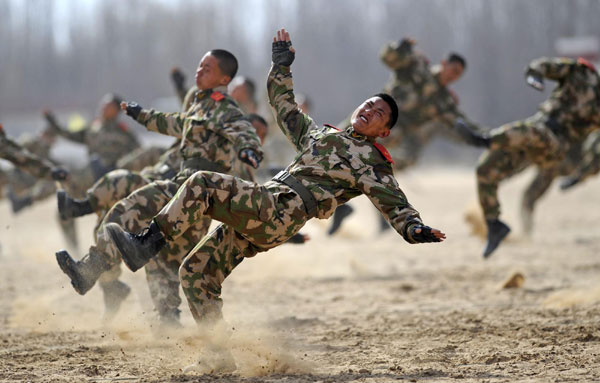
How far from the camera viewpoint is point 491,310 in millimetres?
7449

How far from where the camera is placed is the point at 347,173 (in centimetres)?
522

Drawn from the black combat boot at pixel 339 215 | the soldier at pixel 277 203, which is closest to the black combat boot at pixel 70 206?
the soldier at pixel 277 203

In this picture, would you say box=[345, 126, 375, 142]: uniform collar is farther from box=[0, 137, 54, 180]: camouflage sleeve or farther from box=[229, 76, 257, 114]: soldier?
box=[229, 76, 257, 114]: soldier

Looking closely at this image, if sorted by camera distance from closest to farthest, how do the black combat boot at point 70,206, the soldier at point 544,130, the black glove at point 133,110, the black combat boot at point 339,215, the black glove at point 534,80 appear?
the black glove at point 133,110 → the black combat boot at point 70,206 → the black glove at point 534,80 → the soldier at point 544,130 → the black combat boot at point 339,215

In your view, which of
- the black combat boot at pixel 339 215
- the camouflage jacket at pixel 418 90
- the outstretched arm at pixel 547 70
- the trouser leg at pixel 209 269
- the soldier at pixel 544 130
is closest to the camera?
the trouser leg at pixel 209 269

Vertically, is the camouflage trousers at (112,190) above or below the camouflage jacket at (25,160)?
below

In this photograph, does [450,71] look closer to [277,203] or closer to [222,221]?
[277,203]

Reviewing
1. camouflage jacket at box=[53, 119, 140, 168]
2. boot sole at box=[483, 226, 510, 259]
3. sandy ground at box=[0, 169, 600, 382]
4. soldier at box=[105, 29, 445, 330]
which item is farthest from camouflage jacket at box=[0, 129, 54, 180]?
boot sole at box=[483, 226, 510, 259]

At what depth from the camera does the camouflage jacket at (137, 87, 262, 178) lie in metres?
6.34

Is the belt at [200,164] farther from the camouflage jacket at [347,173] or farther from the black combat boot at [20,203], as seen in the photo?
the black combat boot at [20,203]

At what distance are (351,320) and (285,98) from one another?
244cm

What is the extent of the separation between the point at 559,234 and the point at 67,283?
8.22 metres

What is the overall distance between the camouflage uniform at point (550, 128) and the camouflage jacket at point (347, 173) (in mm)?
3912

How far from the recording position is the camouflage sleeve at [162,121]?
637 cm
